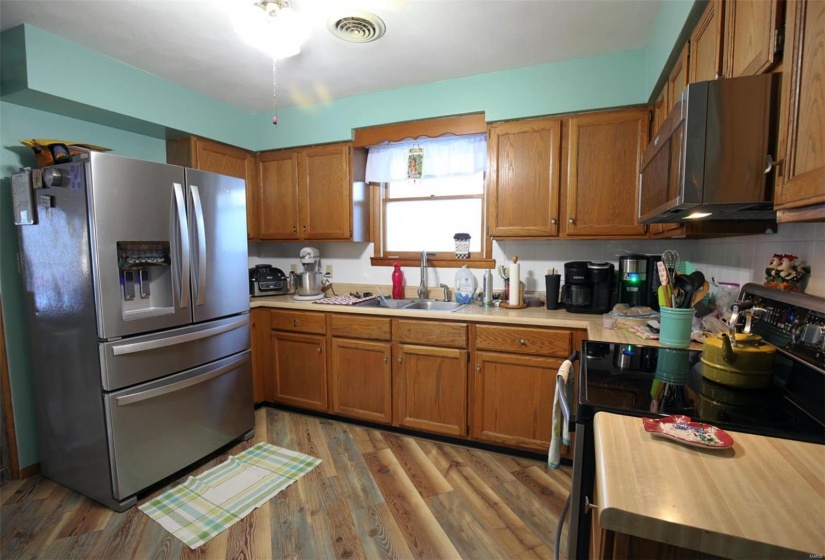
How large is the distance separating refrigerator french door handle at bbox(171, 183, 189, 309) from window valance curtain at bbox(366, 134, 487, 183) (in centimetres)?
142

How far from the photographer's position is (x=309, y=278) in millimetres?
3035

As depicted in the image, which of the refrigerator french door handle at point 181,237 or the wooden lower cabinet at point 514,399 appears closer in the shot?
the refrigerator french door handle at point 181,237

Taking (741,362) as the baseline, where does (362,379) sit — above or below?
below

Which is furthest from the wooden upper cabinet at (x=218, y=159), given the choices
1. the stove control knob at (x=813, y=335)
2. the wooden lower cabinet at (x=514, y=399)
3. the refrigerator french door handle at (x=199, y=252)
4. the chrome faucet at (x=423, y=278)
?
the stove control knob at (x=813, y=335)

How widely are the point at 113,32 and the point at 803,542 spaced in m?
2.97

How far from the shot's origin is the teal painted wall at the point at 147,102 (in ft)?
6.42

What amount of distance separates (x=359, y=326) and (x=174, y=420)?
1.14m

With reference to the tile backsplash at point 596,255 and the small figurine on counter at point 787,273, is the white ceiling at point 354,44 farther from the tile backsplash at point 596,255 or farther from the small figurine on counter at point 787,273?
the small figurine on counter at point 787,273

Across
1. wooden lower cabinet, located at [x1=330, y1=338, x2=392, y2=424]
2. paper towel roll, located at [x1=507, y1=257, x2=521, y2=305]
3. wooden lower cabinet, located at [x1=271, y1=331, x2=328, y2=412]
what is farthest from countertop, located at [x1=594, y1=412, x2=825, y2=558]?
wooden lower cabinet, located at [x1=271, y1=331, x2=328, y2=412]

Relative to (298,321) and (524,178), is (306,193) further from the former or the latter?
(524,178)

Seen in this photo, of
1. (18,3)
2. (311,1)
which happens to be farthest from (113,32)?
(311,1)

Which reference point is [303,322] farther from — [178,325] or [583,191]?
[583,191]

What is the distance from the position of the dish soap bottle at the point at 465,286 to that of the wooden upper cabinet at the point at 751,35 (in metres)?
1.81

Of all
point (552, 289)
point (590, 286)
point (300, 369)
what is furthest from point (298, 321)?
point (590, 286)
